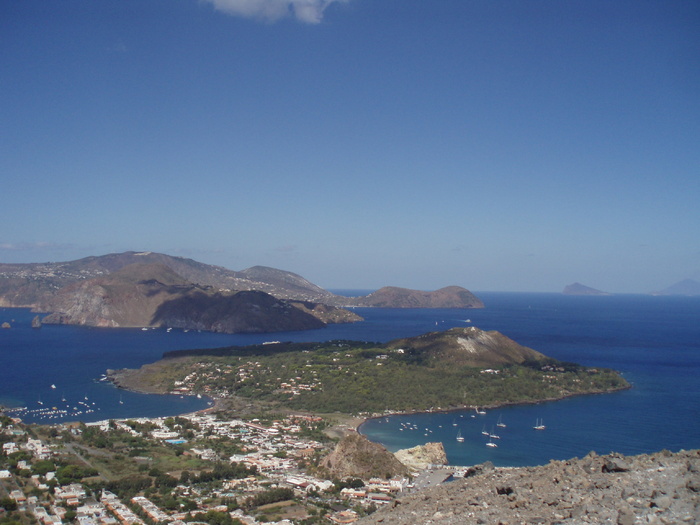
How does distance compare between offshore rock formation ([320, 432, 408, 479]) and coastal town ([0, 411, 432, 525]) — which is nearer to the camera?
coastal town ([0, 411, 432, 525])

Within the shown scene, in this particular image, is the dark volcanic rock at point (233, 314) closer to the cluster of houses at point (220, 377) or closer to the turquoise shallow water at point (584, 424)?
the cluster of houses at point (220, 377)

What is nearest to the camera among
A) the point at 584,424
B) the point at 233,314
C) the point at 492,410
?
the point at 584,424

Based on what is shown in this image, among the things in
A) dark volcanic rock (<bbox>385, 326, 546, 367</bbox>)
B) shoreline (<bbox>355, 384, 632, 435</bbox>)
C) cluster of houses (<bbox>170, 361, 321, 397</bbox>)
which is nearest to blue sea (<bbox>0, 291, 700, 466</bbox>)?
shoreline (<bbox>355, 384, 632, 435</bbox>)

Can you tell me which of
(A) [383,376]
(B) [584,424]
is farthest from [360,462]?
(A) [383,376]

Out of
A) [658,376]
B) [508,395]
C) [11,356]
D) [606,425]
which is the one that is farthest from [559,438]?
[11,356]

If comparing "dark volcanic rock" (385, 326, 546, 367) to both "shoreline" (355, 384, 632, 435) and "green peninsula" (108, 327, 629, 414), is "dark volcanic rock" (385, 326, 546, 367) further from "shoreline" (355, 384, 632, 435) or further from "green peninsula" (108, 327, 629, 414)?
"shoreline" (355, 384, 632, 435)

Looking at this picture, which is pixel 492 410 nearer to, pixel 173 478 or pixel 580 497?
pixel 173 478
